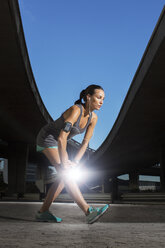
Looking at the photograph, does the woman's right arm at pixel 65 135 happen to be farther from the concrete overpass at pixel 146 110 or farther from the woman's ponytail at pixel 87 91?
the concrete overpass at pixel 146 110

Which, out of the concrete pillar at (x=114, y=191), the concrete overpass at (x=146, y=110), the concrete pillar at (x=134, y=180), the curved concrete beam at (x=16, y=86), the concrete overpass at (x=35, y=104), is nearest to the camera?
the curved concrete beam at (x=16, y=86)

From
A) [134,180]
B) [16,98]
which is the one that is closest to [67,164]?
[16,98]

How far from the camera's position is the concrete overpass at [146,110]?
15.8 meters

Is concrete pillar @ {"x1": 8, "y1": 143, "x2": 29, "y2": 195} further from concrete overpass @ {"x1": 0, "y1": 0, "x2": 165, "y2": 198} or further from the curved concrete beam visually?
the curved concrete beam

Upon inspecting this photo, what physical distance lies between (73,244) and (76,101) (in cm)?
249

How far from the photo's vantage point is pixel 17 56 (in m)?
18.0

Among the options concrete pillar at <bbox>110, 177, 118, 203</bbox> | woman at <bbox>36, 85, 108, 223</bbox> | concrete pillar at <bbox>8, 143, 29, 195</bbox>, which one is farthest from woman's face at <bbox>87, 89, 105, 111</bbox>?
concrete pillar at <bbox>8, 143, 29, 195</bbox>

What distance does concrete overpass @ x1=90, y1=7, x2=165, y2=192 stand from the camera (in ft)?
51.7

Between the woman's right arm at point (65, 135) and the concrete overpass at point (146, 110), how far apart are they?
10.3m

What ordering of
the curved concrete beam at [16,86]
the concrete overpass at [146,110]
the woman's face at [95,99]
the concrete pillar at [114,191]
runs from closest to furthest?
the woman's face at [95,99] < the curved concrete beam at [16,86] < the concrete overpass at [146,110] < the concrete pillar at [114,191]

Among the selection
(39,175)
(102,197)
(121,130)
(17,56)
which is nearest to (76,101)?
(17,56)

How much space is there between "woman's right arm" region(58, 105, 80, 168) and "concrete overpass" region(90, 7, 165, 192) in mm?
10288

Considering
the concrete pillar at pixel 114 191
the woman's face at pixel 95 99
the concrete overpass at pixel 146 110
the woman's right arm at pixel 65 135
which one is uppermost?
the concrete overpass at pixel 146 110

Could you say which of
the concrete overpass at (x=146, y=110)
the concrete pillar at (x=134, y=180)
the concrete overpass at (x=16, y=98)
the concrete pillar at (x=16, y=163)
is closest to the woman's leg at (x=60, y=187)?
the concrete overpass at (x=16, y=98)
